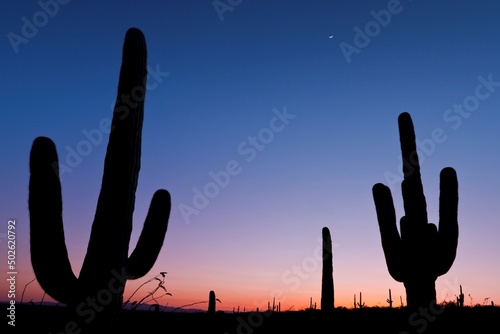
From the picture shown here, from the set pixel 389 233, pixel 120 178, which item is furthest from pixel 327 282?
pixel 120 178

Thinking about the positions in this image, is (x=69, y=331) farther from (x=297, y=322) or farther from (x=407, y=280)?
(x=297, y=322)

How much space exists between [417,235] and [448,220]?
1.75ft

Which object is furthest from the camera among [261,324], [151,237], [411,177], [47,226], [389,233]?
Answer: [261,324]

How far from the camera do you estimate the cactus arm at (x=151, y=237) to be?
17.5ft

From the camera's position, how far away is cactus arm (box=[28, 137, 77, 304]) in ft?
13.8

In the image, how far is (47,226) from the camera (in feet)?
13.8

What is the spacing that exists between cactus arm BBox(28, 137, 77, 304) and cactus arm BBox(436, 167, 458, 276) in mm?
5497

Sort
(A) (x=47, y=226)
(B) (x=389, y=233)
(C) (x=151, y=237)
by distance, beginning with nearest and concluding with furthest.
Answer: (A) (x=47, y=226)
(C) (x=151, y=237)
(B) (x=389, y=233)

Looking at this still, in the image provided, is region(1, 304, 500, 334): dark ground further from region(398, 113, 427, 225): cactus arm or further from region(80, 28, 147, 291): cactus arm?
region(80, 28, 147, 291): cactus arm

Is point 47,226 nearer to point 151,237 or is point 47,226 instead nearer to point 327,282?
point 151,237

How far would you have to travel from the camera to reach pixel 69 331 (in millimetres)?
4113

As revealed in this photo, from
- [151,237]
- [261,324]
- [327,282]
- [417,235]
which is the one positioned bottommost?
[261,324]

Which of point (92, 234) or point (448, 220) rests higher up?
point (448, 220)

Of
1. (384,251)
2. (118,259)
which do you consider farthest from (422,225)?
(118,259)
